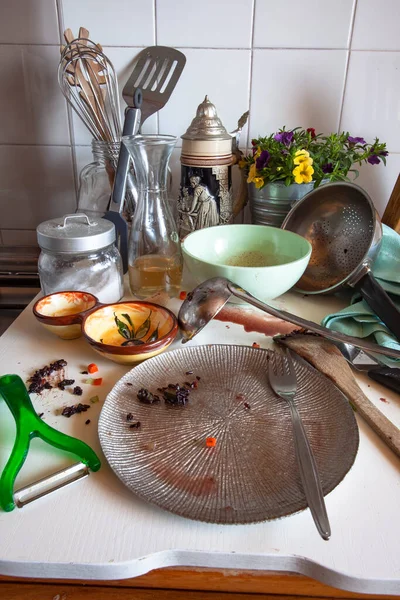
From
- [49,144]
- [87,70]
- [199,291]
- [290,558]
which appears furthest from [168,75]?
[290,558]

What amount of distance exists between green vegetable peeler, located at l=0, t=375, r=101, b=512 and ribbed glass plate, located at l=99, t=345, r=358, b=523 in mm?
20

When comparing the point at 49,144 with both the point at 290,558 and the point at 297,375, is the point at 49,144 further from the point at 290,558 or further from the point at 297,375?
the point at 290,558

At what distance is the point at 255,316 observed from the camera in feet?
1.75

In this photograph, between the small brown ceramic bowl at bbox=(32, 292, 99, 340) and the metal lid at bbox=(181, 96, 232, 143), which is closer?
the small brown ceramic bowl at bbox=(32, 292, 99, 340)

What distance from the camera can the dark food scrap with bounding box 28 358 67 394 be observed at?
40 centimetres

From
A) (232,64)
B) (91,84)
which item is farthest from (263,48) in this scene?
(91,84)

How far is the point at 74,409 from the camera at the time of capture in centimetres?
37

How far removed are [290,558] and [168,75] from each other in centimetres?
65

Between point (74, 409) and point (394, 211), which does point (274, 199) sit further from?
point (74, 409)

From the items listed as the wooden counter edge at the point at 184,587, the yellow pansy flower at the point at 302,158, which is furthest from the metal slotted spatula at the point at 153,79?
the wooden counter edge at the point at 184,587

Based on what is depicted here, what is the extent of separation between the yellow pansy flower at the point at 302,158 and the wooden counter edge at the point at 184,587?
1.58 ft

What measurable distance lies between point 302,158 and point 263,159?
5cm

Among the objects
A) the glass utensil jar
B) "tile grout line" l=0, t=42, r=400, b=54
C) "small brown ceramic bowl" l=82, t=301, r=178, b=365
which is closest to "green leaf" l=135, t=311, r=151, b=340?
"small brown ceramic bowl" l=82, t=301, r=178, b=365

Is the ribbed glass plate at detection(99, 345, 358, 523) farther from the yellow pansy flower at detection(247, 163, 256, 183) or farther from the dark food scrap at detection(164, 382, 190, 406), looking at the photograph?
the yellow pansy flower at detection(247, 163, 256, 183)
